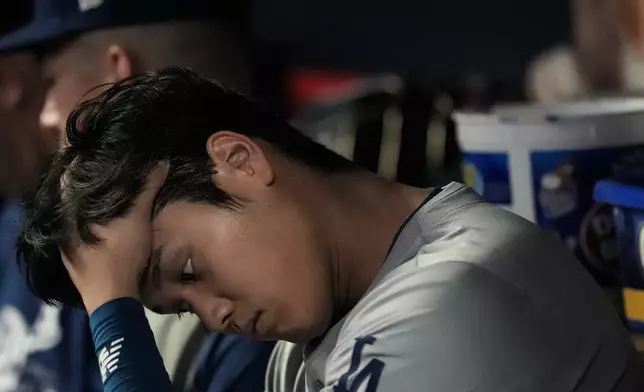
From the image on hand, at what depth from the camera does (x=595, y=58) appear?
4.71 ft

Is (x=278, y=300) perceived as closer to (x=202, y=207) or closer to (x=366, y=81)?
(x=202, y=207)

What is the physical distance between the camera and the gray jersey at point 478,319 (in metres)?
0.62

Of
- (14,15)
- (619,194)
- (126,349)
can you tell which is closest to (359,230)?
(126,349)

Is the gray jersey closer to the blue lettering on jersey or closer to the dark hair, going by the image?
the blue lettering on jersey

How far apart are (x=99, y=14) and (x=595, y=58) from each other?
750 mm

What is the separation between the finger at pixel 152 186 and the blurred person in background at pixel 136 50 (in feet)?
0.89

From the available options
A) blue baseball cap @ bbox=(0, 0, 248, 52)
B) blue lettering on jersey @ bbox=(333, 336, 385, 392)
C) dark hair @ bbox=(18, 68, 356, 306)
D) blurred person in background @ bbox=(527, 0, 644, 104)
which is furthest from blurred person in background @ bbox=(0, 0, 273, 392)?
blurred person in background @ bbox=(527, 0, 644, 104)

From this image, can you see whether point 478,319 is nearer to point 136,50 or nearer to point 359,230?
point 359,230

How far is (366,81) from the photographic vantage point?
1.70m

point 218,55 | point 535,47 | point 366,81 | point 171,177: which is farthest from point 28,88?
point 535,47

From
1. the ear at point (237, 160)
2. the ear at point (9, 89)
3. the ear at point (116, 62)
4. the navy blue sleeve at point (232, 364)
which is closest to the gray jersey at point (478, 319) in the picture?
the ear at point (237, 160)

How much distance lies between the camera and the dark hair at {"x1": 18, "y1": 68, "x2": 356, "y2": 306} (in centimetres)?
71

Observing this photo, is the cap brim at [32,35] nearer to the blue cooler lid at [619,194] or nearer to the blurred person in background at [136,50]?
the blurred person in background at [136,50]

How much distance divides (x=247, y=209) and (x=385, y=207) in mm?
109
